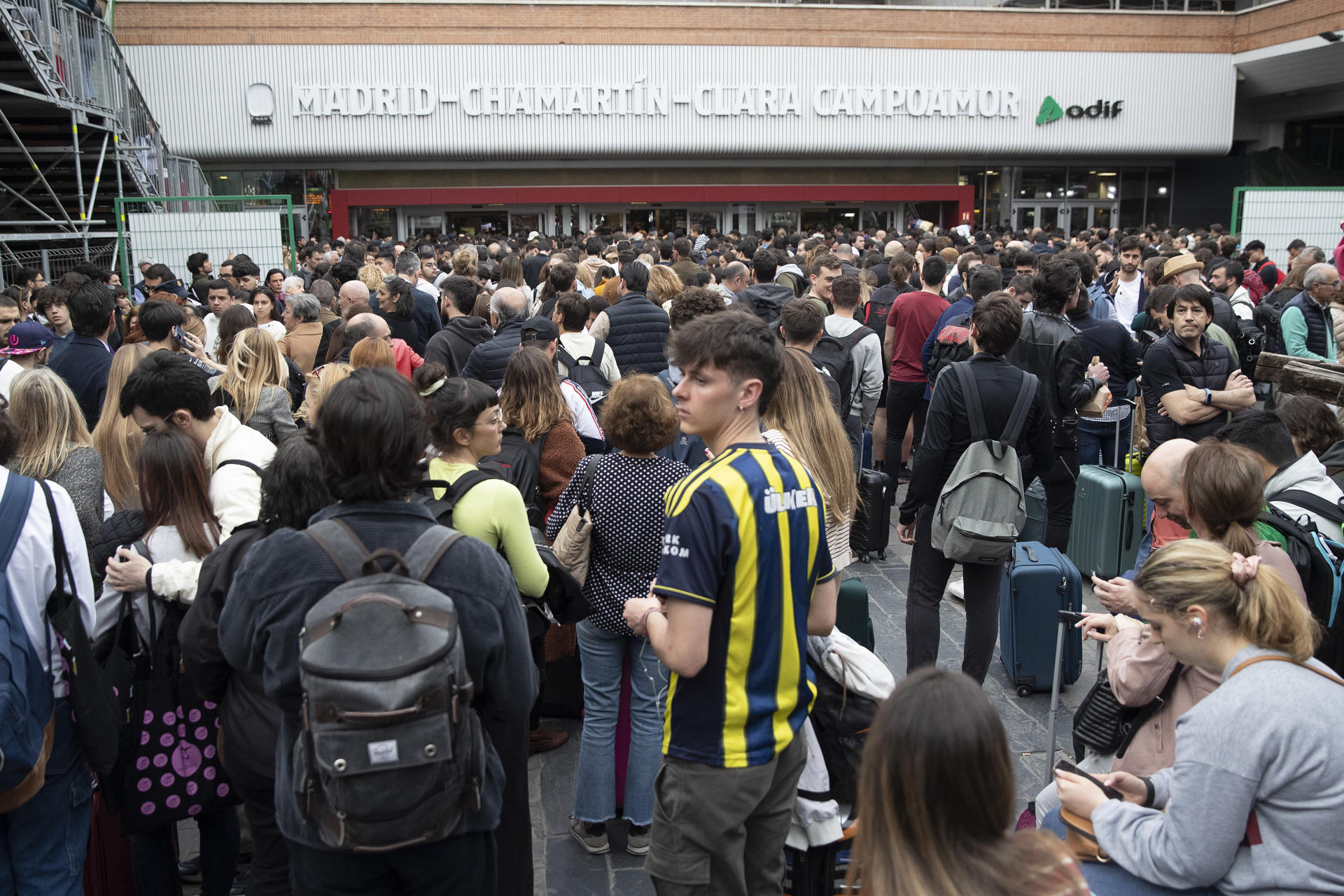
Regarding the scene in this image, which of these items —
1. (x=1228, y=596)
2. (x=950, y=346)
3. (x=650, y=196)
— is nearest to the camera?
(x=1228, y=596)

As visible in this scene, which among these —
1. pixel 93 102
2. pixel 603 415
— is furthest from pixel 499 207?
pixel 603 415

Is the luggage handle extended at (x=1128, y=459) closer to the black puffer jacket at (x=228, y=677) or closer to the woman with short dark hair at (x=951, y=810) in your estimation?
the woman with short dark hair at (x=951, y=810)

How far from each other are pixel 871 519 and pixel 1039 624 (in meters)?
1.94

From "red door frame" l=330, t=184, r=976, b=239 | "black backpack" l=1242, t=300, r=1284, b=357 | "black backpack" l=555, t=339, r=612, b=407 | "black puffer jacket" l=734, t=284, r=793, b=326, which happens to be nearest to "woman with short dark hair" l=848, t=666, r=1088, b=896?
"black backpack" l=555, t=339, r=612, b=407

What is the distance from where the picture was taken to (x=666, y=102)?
27734 millimetres

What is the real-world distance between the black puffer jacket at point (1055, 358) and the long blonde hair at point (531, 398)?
10.0 feet

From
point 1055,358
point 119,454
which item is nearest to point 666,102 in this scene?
point 1055,358

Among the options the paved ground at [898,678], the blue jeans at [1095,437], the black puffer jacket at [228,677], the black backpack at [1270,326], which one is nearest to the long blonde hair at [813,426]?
the paved ground at [898,678]

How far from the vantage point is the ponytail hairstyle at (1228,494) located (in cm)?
317

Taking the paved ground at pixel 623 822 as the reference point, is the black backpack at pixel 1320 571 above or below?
above

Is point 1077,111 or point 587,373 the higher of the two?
point 1077,111

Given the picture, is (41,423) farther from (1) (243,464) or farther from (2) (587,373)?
(2) (587,373)

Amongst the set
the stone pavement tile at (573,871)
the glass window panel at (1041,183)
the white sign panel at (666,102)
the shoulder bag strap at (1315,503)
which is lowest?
the stone pavement tile at (573,871)

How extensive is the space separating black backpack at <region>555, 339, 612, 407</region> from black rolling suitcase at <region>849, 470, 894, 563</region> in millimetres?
1814
